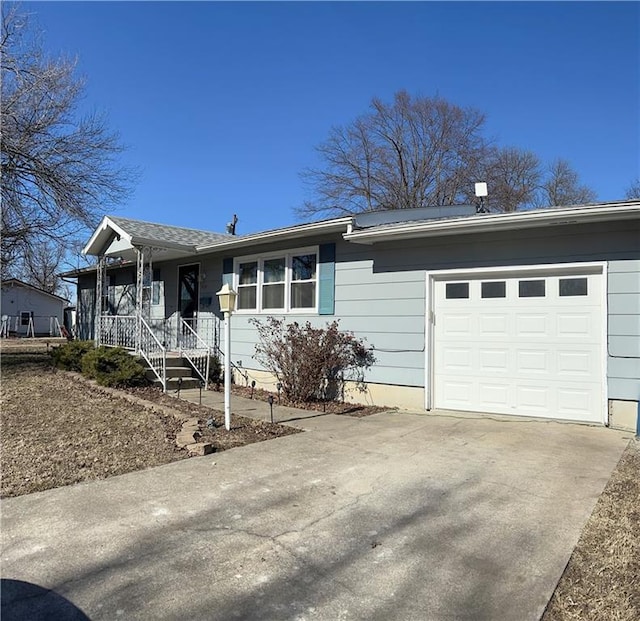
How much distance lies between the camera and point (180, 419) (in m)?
6.78

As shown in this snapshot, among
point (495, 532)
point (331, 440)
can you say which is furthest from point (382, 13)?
point (495, 532)

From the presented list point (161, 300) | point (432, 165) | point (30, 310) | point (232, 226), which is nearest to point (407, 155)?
point (432, 165)

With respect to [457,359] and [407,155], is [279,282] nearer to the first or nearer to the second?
[457,359]

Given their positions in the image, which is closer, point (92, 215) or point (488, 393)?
point (488, 393)

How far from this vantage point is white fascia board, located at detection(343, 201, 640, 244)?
20.1 ft

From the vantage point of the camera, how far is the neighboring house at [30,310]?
3878 centimetres

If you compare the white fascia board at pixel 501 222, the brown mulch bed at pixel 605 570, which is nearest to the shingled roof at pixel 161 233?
the white fascia board at pixel 501 222

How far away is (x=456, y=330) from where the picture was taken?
765 cm

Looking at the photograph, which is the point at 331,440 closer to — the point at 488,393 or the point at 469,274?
the point at 488,393

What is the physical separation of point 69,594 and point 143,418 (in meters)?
4.49

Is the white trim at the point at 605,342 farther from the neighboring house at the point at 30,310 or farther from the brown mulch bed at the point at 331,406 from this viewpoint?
the neighboring house at the point at 30,310

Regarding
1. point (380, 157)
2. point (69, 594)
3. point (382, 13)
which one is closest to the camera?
point (69, 594)

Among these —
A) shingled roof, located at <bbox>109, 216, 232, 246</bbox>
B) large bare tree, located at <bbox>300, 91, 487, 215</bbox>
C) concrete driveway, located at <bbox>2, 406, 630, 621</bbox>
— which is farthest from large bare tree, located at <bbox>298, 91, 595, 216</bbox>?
concrete driveway, located at <bbox>2, 406, 630, 621</bbox>

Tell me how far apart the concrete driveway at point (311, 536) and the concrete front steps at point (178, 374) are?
15.9ft
